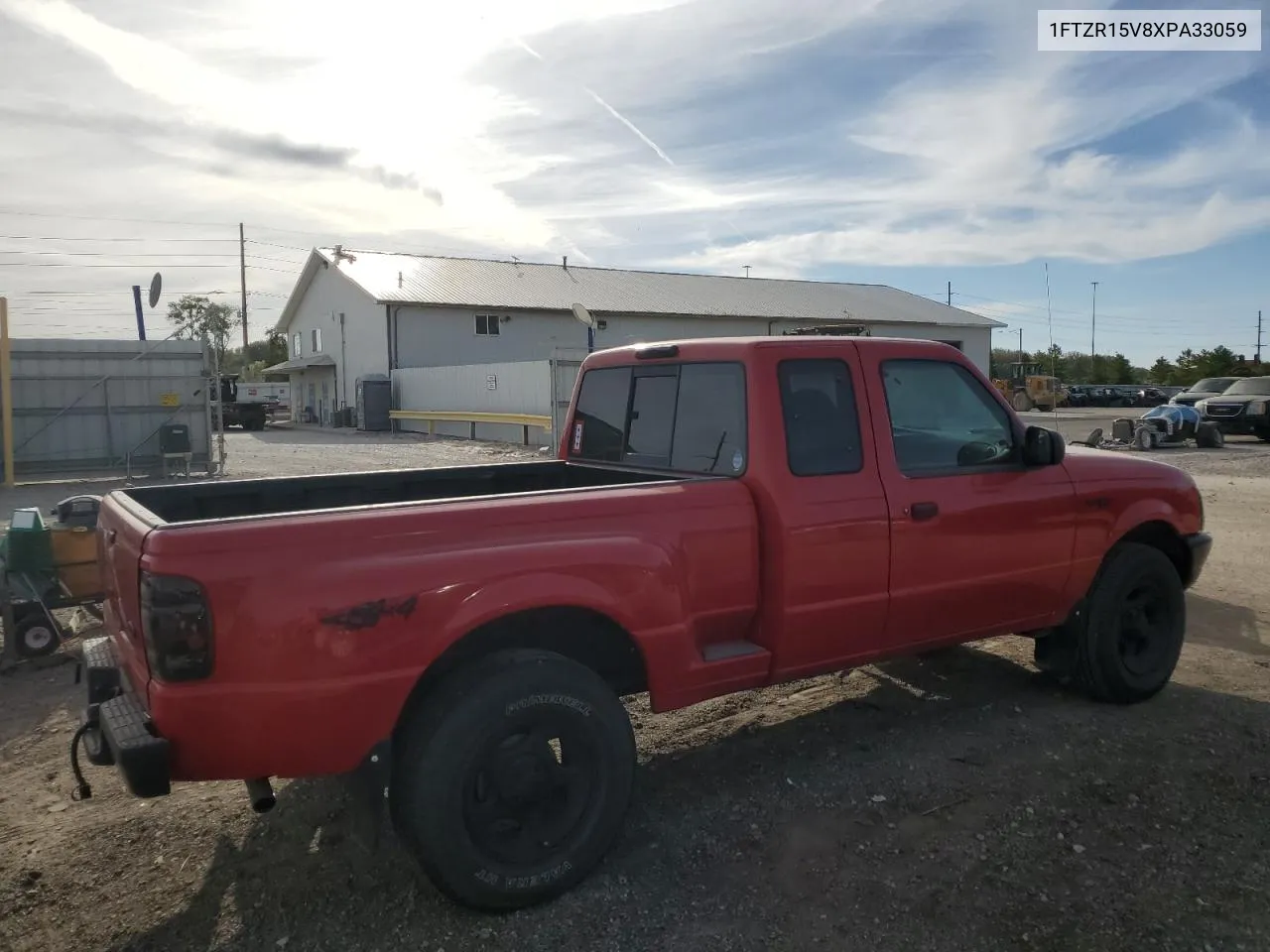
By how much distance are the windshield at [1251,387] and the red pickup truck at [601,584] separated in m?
23.4

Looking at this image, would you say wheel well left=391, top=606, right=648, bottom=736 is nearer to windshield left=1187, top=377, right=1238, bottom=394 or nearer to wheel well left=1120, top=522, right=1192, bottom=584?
wheel well left=1120, top=522, right=1192, bottom=584

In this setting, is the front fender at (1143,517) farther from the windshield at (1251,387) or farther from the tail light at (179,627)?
the windshield at (1251,387)

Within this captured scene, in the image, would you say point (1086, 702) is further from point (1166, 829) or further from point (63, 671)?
point (63, 671)

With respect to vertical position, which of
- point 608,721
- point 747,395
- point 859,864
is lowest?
point 859,864

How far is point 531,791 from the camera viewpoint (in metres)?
3.34

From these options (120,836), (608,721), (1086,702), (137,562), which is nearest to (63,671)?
(120,836)

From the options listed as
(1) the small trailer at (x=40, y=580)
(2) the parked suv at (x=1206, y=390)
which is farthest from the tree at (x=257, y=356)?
(1) the small trailer at (x=40, y=580)

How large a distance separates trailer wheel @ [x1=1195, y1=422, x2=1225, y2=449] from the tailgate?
23785 mm

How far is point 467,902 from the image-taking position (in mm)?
3246

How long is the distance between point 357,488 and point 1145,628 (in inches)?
165

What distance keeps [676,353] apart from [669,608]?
4.69 feet

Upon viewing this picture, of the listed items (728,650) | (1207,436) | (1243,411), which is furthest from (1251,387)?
(728,650)

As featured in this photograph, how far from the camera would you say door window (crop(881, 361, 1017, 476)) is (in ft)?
14.5

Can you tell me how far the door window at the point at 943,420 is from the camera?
14.5 feet
